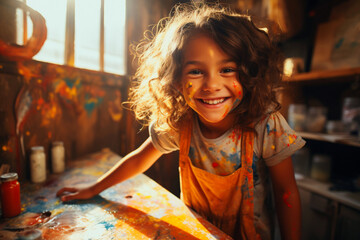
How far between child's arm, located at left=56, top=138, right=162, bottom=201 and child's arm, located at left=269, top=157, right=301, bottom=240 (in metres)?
0.54

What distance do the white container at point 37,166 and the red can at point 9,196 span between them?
1.15 feet

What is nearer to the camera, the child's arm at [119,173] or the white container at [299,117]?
the child's arm at [119,173]

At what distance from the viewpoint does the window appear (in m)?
1.22

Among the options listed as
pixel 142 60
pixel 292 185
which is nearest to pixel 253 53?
pixel 292 185

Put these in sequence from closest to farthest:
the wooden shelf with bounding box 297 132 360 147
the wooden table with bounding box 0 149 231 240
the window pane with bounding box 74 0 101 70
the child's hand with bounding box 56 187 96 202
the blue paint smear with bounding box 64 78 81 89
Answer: the wooden table with bounding box 0 149 231 240 → the child's hand with bounding box 56 187 96 202 → the wooden shelf with bounding box 297 132 360 147 → the blue paint smear with bounding box 64 78 81 89 → the window pane with bounding box 74 0 101 70

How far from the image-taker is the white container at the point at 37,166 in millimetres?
984

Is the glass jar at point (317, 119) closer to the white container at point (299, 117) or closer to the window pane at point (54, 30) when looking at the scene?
the white container at point (299, 117)

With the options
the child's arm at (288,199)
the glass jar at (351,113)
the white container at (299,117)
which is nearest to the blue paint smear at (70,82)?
the child's arm at (288,199)

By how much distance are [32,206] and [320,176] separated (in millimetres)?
1806

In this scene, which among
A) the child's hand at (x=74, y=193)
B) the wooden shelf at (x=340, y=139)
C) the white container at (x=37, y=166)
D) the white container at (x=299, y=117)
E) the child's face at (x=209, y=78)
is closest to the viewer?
the child's face at (x=209, y=78)

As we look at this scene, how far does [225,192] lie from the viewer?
2.57 ft

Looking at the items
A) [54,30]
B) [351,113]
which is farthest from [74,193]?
[351,113]

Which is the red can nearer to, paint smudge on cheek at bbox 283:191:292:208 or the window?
the window

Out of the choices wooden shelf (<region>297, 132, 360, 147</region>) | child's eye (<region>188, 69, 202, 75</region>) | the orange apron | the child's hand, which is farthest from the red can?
wooden shelf (<region>297, 132, 360, 147</region>)
